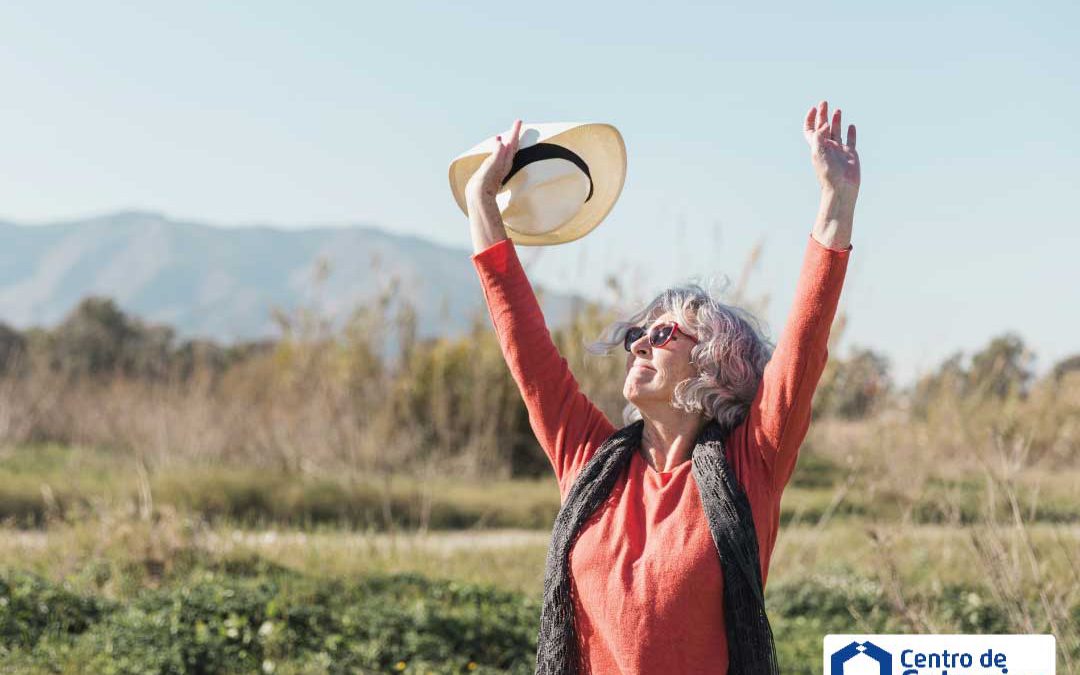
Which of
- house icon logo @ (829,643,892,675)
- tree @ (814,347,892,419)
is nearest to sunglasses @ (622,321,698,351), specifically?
house icon logo @ (829,643,892,675)

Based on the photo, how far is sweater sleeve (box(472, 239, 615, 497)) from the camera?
288cm

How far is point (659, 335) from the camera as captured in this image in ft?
9.42

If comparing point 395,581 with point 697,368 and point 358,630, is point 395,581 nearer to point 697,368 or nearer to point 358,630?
point 358,630

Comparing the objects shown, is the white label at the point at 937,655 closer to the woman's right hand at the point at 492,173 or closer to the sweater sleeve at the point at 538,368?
the sweater sleeve at the point at 538,368

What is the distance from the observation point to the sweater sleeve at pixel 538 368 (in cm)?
288

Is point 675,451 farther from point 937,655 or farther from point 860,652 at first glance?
point 937,655

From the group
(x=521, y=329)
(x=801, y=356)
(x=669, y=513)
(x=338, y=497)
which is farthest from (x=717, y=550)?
(x=338, y=497)

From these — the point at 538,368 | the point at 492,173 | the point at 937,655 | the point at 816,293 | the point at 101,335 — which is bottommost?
the point at 937,655

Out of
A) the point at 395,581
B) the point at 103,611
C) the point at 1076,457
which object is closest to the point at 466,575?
the point at 395,581

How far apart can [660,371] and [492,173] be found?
0.65 meters

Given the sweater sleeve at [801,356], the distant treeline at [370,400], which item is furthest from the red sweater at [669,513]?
the distant treeline at [370,400]

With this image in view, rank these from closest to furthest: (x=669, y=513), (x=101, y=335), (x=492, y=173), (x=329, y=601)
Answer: (x=669, y=513)
(x=492, y=173)
(x=329, y=601)
(x=101, y=335)

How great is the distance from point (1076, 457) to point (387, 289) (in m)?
7.57

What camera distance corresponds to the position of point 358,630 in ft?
17.3
